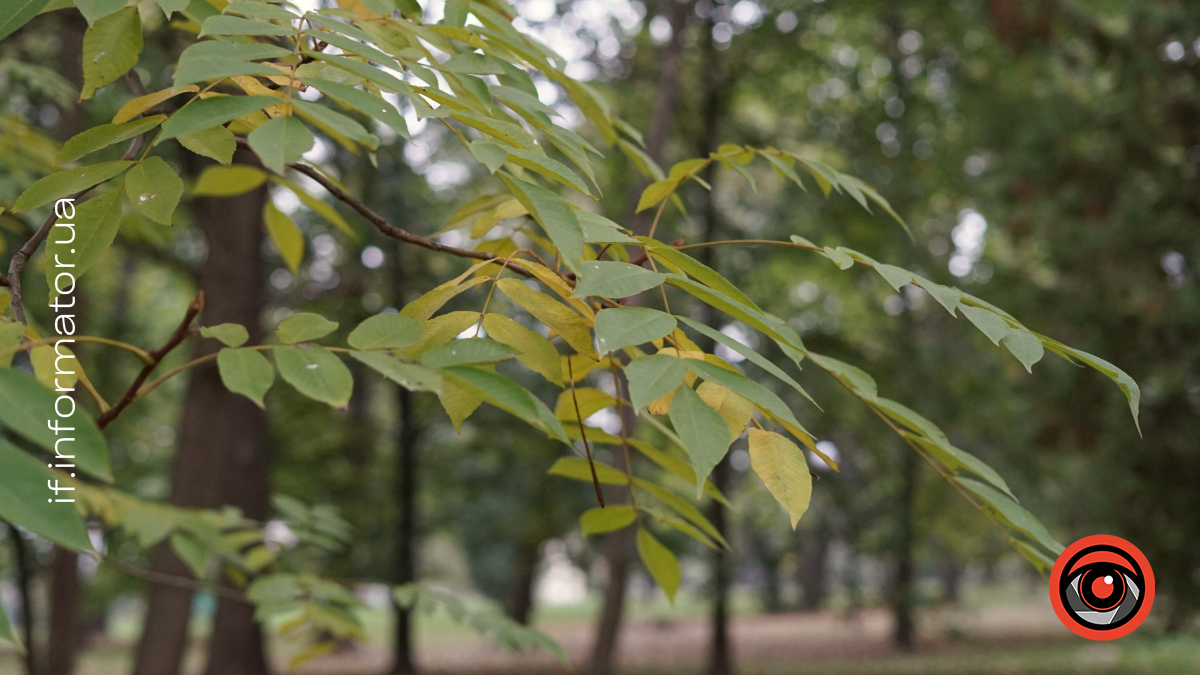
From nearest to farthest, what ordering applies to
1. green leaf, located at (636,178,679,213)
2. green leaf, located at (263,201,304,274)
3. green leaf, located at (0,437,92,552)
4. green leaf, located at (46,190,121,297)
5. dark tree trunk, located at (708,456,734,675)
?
green leaf, located at (0,437,92,552) → green leaf, located at (46,190,121,297) → green leaf, located at (636,178,679,213) → green leaf, located at (263,201,304,274) → dark tree trunk, located at (708,456,734,675)

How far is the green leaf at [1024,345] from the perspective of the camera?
1.09 meters

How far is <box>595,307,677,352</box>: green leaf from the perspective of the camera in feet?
2.97

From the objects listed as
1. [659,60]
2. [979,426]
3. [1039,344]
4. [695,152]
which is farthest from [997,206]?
[1039,344]

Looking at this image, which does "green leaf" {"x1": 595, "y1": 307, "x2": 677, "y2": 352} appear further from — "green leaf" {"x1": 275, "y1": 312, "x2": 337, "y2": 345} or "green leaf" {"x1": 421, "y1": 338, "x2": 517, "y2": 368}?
"green leaf" {"x1": 275, "y1": 312, "x2": 337, "y2": 345}

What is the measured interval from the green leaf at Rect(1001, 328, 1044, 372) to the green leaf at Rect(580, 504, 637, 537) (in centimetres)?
74

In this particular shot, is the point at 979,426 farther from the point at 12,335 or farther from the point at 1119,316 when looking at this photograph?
the point at 12,335

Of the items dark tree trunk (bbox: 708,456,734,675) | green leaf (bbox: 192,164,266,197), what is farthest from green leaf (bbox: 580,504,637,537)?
dark tree trunk (bbox: 708,456,734,675)

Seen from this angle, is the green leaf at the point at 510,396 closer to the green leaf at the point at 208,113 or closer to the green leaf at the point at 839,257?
the green leaf at the point at 208,113

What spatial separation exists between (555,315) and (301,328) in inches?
12.8

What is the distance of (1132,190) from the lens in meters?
11.6

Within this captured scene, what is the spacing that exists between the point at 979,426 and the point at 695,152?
258 inches

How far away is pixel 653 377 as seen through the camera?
948 mm

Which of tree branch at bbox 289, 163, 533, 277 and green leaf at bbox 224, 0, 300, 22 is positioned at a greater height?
green leaf at bbox 224, 0, 300, 22

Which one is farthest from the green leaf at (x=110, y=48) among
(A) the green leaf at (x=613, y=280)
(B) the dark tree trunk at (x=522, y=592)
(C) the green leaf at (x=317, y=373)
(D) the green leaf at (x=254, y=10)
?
(B) the dark tree trunk at (x=522, y=592)
